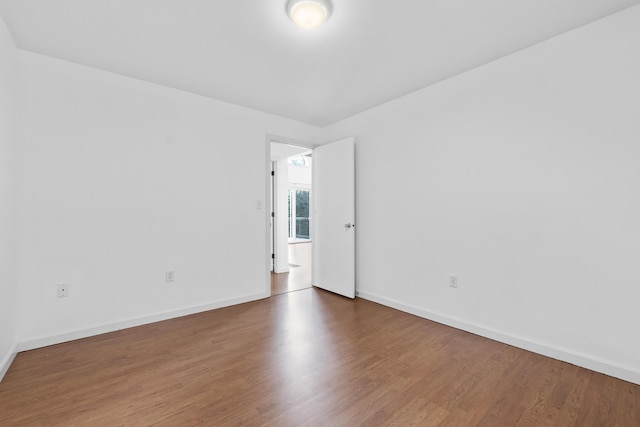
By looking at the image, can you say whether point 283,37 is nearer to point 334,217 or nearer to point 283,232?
point 334,217

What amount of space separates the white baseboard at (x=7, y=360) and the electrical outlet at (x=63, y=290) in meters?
0.43

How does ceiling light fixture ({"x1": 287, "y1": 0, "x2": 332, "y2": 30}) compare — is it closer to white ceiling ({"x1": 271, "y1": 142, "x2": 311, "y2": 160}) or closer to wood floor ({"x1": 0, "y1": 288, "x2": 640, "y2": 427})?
wood floor ({"x1": 0, "y1": 288, "x2": 640, "y2": 427})

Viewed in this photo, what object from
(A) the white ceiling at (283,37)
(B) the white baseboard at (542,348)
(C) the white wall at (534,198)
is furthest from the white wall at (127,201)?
(B) the white baseboard at (542,348)

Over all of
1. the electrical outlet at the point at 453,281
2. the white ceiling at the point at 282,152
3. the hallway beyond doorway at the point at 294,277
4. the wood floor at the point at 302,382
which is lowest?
the wood floor at the point at 302,382

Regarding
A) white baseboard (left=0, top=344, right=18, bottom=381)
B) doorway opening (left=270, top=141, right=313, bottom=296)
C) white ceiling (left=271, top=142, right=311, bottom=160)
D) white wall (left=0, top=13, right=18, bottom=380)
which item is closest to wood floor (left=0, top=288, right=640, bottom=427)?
white baseboard (left=0, top=344, right=18, bottom=381)

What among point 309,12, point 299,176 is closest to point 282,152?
point 309,12

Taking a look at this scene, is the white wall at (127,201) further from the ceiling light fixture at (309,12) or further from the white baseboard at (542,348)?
the white baseboard at (542,348)

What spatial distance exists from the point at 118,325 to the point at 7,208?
1.32 m

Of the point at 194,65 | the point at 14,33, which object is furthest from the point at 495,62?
the point at 14,33

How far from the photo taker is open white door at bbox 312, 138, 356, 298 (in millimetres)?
3703

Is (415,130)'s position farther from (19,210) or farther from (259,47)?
(19,210)

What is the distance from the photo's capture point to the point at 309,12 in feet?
6.03

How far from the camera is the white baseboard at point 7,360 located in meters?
1.93

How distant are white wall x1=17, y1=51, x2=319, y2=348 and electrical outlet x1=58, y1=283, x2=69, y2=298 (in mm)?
34
